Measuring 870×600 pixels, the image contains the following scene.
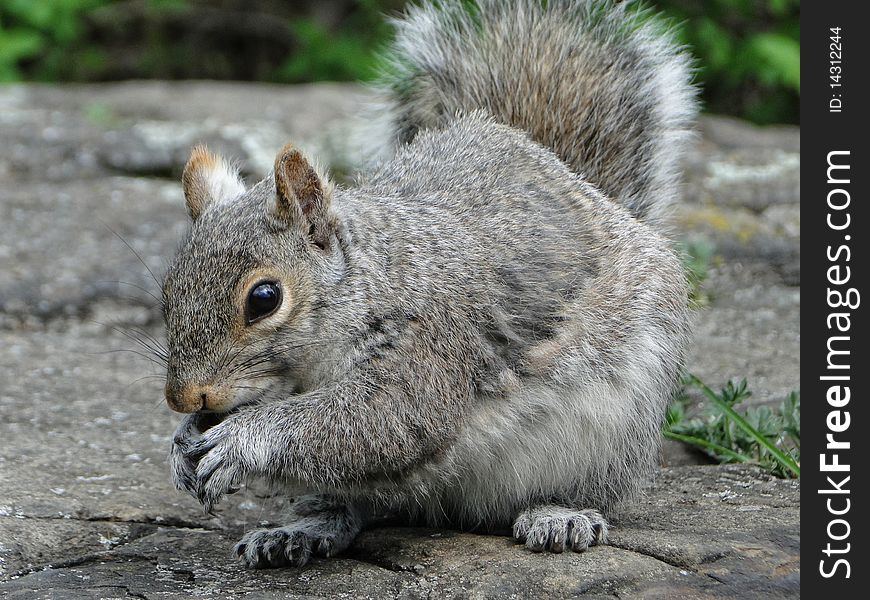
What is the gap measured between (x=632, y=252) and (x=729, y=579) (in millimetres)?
716

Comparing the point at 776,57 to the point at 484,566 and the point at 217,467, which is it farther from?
the point at 217,467

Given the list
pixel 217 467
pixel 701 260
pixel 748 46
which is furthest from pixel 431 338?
pixel 748 46

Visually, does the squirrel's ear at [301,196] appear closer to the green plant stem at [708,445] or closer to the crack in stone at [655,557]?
the crack in stone at [655,557]

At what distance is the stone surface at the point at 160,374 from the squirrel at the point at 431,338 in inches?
4.5

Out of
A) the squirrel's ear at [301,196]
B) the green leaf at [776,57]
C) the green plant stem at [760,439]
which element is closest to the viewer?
the squirrel's ear at [301,196]

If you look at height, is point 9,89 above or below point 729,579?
above

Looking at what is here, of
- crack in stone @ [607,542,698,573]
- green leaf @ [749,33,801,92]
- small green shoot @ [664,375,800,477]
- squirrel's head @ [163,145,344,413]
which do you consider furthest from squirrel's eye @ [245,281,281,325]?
green leaf @ [749,33,801,92]

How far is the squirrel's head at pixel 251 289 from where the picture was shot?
182 centimetres

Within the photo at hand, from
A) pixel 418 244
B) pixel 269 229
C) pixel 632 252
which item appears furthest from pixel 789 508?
pixel 269 229

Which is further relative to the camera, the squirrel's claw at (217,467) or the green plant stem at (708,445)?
the green plant stem at (708,445)

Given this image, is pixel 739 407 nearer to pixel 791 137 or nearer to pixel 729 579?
pixel 729 579

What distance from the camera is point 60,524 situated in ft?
6.81

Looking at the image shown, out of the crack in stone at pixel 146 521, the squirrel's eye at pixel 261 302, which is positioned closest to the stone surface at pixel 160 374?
the crack in stone at pixel 146 521

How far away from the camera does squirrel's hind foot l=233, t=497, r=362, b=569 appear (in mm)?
2023
